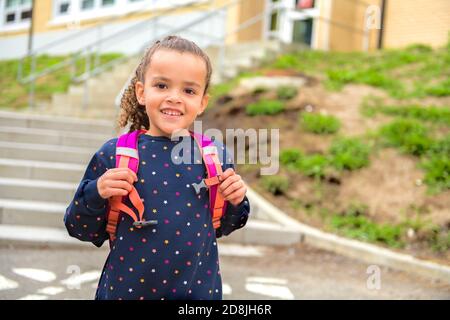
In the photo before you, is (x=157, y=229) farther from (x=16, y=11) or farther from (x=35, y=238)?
(x=16, y=11)

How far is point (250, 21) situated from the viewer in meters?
12.5

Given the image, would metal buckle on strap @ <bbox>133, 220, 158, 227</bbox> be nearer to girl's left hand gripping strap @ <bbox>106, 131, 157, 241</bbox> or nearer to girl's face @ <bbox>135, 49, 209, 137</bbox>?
girl's left hand gripping strap @ <bbox>106, 131, 157, 241</bbox>

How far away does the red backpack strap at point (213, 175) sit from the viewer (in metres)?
1.61

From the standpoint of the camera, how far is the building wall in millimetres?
11312

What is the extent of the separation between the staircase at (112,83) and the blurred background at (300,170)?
0.03m

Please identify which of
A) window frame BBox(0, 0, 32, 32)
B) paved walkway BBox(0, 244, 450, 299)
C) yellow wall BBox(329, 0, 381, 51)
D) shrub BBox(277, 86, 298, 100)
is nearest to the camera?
paved walkway BBox(0, 244, 450, 299)

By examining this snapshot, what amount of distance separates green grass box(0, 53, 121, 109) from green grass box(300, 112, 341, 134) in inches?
212

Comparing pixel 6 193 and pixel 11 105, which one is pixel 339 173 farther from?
pixel 11 105

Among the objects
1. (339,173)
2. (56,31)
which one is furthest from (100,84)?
(56,31)

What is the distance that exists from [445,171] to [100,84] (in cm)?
675

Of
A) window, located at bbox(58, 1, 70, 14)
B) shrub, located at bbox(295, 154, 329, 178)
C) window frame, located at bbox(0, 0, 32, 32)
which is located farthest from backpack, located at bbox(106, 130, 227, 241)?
window frame, located at bbox(0, 0, 32, 32)

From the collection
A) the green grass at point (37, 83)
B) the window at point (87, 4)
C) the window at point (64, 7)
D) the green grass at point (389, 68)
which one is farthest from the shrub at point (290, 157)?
the window at point (64, 7)

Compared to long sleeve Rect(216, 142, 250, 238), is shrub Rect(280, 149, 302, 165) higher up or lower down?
lower down

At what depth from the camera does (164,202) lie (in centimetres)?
158
